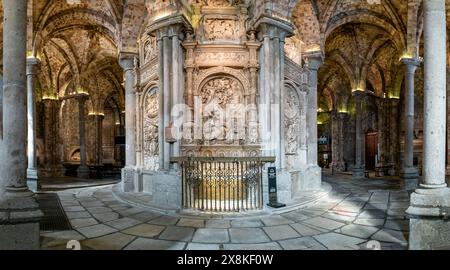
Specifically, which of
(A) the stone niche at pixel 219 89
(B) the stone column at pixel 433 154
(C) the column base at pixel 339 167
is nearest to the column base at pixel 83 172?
(A) the stone niche at pixel 219 89

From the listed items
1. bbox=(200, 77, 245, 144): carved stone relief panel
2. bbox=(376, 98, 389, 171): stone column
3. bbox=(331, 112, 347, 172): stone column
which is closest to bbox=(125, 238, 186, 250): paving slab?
bbox=(200, 77, 245, 144): carved stone relief panel

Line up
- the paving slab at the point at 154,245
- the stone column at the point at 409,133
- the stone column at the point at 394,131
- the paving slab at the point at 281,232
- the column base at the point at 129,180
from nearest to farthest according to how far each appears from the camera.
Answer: the paving slab at the point at 154,245 → the paving slab at the point at 281,232 → the column base at the point at 129,180 → the stone column at the point at 409,133 → the stone column at the point at 394,131

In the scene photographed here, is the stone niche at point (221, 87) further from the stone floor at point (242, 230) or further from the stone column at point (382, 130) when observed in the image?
the stone column at point (382, 130)

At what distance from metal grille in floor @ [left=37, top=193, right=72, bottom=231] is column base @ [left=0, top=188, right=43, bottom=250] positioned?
120cm

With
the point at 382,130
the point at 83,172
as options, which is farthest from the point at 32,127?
the point at 382,130

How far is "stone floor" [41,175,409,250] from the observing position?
171 inches

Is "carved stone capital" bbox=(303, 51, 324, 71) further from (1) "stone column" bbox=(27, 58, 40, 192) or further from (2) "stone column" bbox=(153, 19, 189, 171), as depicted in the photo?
(1) "stone column" bbox=(27, 58, 40, 192)

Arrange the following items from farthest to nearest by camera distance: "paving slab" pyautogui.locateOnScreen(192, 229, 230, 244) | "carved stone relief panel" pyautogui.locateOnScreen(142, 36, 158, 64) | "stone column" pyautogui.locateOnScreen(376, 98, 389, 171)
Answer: "stone column" pyautogui.locateOnScreen(376, 98, 389, 171) → "carved stone relief panel" pyautogui.locateOnScreen(142, 36, 158, 64) → "paving slab" pyautogui.locateOnScreen(192, 229, 230, 244)

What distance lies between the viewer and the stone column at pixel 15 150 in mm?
3961

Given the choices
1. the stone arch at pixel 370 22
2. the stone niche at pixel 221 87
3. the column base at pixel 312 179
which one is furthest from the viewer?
the stone arch at pixel 370 22

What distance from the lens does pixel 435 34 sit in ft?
14.4

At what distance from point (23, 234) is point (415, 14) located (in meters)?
13.0

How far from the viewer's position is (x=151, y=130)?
9094 millimetres
